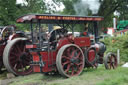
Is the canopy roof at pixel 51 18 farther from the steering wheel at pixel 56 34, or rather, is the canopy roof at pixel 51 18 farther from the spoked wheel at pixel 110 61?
the spoked wheel at pixel 110 61

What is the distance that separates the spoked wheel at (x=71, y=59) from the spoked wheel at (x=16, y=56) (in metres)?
1.97

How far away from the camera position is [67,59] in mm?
6793

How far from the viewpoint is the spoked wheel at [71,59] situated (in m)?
6.53

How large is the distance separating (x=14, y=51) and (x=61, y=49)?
2.44m

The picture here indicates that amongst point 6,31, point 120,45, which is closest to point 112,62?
point 6,31

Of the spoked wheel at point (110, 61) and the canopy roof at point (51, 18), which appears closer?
the canopy roof at point (51, 18)

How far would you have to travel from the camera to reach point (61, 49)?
6.55 m

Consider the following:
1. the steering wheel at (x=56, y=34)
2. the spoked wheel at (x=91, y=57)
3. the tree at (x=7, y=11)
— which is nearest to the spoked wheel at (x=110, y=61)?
the spoked wheel at (x=91, y=57)

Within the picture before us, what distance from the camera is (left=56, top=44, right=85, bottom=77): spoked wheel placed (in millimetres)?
6531

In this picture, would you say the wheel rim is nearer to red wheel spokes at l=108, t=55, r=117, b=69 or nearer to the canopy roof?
red wheel spokes at l=108, t=55, r=117, b=69

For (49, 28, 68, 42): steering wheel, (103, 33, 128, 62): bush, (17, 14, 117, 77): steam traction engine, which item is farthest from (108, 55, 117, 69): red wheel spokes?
(103, 33, 128, 62): bush

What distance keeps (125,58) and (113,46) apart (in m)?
1.82

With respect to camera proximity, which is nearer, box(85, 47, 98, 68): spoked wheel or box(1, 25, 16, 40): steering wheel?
box(85, 47, 98, 68): spoked wheel

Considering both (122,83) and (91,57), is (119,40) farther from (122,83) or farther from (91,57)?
(122,83)
